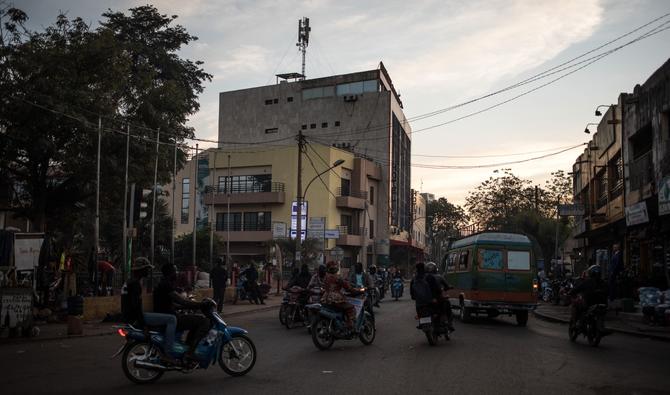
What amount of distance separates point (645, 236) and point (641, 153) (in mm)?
4588

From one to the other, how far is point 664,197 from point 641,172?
18.3 ft

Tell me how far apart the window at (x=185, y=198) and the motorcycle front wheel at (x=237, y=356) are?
186ft

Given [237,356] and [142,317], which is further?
[237,356]

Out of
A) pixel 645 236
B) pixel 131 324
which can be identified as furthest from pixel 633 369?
pixel 645 236

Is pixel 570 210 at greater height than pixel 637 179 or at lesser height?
lesser

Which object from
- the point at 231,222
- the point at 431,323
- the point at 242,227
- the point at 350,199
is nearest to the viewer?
the point at 431,323

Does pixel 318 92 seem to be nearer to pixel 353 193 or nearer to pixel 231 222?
pixel 353 193

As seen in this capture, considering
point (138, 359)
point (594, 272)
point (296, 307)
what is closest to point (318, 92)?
point (296, 307)

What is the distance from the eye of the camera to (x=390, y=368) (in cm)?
974

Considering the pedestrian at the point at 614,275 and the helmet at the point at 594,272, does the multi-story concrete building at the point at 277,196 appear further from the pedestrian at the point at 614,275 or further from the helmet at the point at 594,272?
the helmet at the point at 594,272

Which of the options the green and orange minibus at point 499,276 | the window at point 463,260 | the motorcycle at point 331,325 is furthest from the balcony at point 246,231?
the motorcycle at point 331,325

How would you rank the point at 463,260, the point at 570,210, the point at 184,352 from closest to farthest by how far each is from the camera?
the point at 184,352 → the point at 463,260 → the point at 570,210

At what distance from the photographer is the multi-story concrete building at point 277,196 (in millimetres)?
57844

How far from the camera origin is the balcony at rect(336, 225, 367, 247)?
191ft
